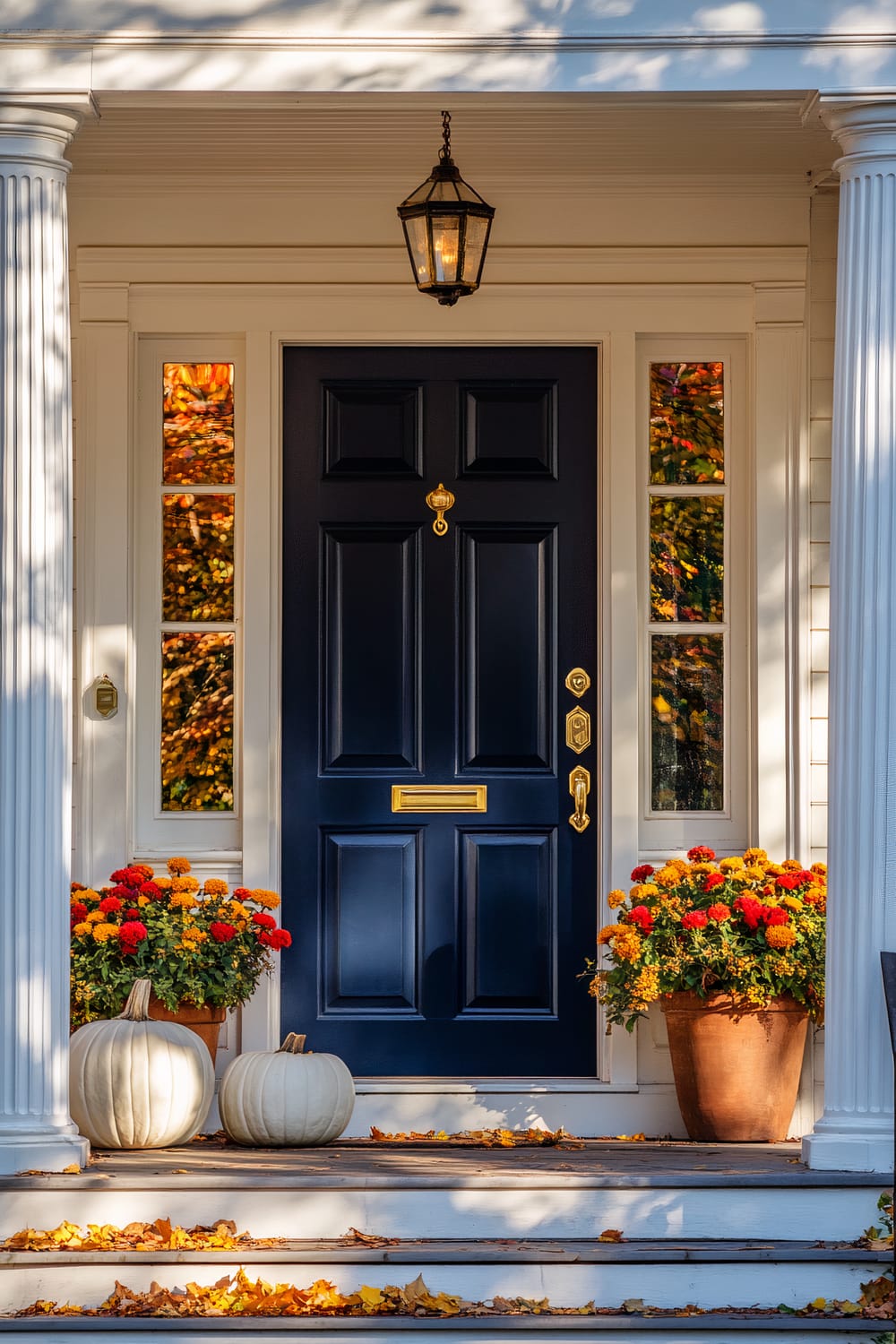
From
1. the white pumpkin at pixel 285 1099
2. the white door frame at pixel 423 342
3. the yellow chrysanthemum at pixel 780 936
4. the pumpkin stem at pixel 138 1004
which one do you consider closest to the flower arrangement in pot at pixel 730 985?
the yellow chrysanthemum at pixel 780 936

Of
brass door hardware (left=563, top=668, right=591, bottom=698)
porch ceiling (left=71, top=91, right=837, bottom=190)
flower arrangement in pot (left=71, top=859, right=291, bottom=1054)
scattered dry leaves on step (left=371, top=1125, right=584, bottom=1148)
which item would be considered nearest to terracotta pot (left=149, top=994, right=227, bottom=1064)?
flower arrangement in pot (left=71, top=859, right=291, bottom=1054)

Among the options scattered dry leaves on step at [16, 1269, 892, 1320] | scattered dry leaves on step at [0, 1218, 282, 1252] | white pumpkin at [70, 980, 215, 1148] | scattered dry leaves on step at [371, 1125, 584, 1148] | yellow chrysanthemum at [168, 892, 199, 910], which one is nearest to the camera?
scattered dry leaves on step at [16, 1269, 892, 1320]

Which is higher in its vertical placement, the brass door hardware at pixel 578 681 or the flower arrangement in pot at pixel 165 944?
the brass door hardware at pixel 578 681

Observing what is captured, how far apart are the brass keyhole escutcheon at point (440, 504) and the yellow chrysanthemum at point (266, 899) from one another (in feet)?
4.63

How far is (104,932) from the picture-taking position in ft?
17.8

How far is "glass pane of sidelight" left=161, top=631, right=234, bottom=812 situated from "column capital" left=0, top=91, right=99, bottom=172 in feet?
6.25

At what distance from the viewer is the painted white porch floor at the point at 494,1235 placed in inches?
170

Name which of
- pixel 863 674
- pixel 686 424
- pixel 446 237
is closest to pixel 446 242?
pixel 446 237

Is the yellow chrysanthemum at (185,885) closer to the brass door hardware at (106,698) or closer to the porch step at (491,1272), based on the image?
the brass door hardware at (106,698)

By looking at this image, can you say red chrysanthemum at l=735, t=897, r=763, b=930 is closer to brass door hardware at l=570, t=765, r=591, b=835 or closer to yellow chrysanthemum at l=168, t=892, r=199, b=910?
brass door hardware at l=570, t=765, r=591, b=835

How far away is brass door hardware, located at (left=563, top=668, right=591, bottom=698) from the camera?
6090 millimetres

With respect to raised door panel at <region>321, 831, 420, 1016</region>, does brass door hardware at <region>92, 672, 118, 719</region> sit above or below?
above

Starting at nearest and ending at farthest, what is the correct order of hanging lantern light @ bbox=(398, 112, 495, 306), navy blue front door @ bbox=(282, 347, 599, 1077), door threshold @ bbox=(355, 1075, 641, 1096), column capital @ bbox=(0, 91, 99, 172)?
1. column capital @ bbox=(0, 91, 99, 172)
2. hanging lantern light @ bbox=(398, 112, 495, 306)
3. door threshold @ bbox=(355, 1075, 641, 1096)
4. navy blue front door @ bbox=(282, 347, 599, 1077)

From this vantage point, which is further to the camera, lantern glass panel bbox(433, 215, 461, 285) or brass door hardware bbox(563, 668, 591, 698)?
brass door hardware bbox(563, 668, 591, 698)
